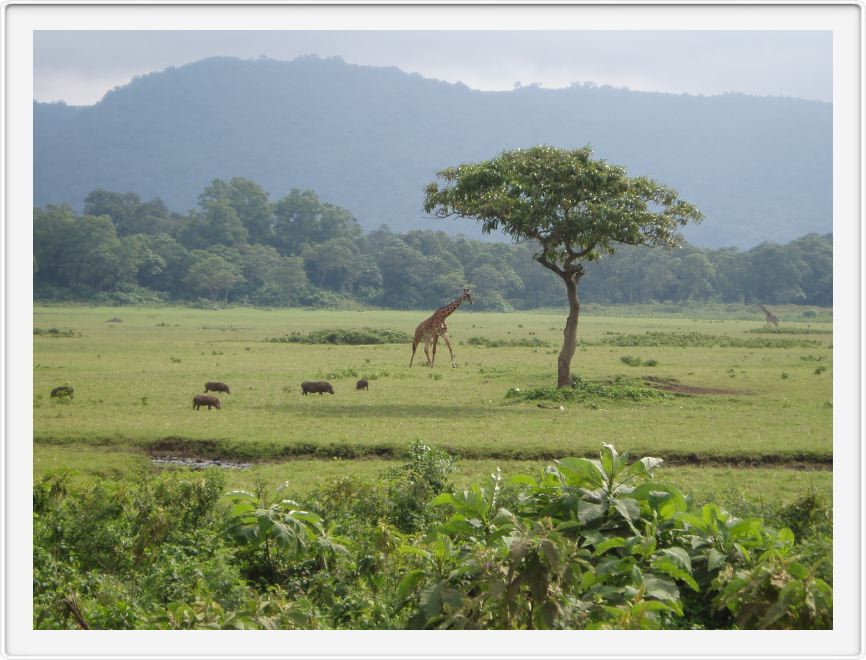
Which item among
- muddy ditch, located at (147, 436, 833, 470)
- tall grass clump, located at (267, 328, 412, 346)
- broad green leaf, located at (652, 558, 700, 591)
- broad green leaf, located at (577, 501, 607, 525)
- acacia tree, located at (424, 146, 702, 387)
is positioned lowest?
muddy ditch, located at (147, 436, 833, 470)

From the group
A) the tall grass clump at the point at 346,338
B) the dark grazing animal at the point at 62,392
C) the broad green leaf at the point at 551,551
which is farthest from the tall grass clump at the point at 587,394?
the tall grass clump at the point at 346,338

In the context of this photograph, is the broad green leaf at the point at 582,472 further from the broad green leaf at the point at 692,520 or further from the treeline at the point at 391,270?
the treeline at the point at 391,270

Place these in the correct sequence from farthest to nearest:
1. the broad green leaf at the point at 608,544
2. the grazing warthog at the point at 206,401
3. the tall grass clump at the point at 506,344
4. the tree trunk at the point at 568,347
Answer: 1. the tall grass clump at the point at 506,344
2. the tree trunk at the point at 568,347
3. the grazing warthog at the point at 206,401
4. the broad green leaf at the point at 608,544

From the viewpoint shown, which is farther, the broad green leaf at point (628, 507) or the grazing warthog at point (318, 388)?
the grazing warthog at point (318, 388)

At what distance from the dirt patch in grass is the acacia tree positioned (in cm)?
280

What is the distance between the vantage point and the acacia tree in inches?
908

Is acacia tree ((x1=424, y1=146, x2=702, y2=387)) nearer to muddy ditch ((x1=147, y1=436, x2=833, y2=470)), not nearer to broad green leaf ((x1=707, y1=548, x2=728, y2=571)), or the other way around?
muddy ditch ((x1=147, y1=436, x2=833, y2=470))

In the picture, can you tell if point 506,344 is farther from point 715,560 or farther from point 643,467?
point 715,560

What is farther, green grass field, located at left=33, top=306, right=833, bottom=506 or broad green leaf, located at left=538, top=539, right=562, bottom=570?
green grass field, located at left=33, top=306, right=833, bottom=506

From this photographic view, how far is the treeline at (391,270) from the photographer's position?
253ft

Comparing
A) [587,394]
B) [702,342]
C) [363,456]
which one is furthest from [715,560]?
[702,342]

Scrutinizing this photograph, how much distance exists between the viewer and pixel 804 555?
20.0 ft

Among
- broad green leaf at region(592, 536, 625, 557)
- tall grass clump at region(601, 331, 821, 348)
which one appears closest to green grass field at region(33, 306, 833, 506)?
tall grass clump at region(601, 331, 821, 348)

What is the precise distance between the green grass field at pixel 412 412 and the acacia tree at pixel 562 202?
13.5 feet
